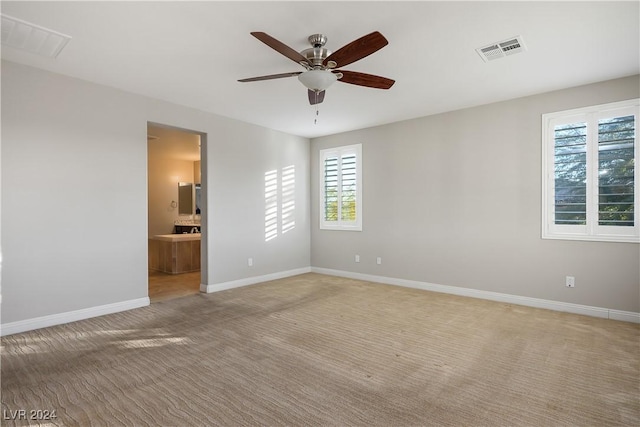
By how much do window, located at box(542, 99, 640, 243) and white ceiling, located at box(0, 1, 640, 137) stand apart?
0.47 metres

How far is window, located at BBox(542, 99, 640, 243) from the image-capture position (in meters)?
3.84

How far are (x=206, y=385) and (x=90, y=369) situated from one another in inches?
41.3

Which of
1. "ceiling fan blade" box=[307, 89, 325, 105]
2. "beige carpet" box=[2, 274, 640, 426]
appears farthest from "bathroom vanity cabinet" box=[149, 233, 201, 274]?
"ceiling fan blade" box=[307, 89, 325, 105]

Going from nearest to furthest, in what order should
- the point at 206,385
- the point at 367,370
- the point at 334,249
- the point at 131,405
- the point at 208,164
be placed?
the point at 131,405
the point at 206,385
the point at 367,370
the point at 208,164
the point at 334,249

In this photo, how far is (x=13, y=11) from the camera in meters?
2.55

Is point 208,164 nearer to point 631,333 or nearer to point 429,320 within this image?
point 429,320

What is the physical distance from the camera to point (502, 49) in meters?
3.18

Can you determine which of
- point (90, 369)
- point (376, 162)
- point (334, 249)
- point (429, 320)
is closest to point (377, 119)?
point (376, 162)

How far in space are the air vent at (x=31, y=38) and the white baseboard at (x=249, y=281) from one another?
11.5 ft

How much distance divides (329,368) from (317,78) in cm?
243

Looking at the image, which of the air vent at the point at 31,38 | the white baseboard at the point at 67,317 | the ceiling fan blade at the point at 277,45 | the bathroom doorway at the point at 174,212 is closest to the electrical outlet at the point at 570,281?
the ceiling fan blade at the point at 277,45

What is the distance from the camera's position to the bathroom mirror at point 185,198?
9086 millimetres

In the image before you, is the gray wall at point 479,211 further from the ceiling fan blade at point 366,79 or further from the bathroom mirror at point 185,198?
the bathroom mirror at point 185,198

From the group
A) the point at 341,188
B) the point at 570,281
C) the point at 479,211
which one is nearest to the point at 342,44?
the point at 479,211
